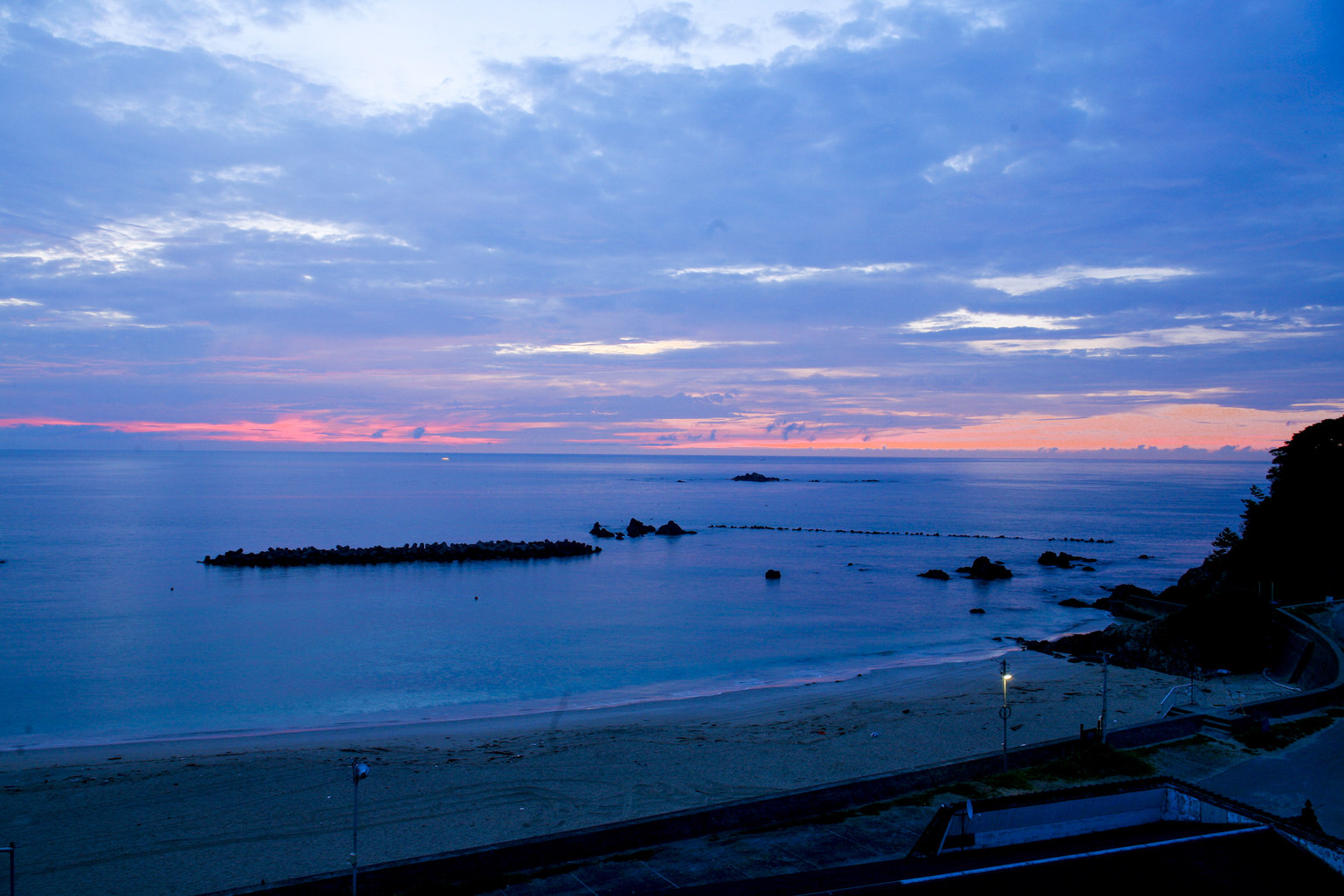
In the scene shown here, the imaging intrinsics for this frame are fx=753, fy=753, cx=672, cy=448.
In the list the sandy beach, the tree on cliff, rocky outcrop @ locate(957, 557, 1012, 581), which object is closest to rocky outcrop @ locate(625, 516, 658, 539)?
rocky outcrop @ locate(957, 557, 1012, 581)

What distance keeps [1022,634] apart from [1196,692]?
14.5 meters

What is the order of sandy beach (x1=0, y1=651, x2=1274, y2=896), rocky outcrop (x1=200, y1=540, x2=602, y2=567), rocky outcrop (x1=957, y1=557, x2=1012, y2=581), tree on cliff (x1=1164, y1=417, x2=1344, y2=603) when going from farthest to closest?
rocky outcrop (x1=200, y1=540, x2=602, y2=567), rocky outcrop (x1=957, y1=557, x2=1012, y2=581), tree on cliff (x1=1164, y1=417, x2=1344, y2=603), sandy beach (x1=0, y1=651, x2=1274, y2=896)

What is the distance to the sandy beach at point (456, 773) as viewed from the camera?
505 inches

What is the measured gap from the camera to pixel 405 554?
59.1m

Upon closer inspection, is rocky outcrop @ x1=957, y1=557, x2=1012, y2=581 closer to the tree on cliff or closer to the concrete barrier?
the tree on cliff

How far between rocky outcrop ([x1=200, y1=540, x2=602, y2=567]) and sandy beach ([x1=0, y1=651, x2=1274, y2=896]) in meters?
37.4

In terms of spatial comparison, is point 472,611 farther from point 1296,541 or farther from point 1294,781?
point 1296,541

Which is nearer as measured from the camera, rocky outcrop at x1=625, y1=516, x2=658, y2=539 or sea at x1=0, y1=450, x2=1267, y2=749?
sea at x1=0, y1=450, x2=1267, y2=749

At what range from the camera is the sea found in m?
26.4

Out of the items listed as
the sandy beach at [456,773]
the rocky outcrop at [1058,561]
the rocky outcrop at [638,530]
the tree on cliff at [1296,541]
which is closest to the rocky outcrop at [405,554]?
the rocky outcrop at [638,530]

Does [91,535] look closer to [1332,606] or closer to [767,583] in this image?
[767,583]

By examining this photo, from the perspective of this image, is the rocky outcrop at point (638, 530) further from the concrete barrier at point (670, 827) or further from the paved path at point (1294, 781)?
the paved path at point (1294, 781)

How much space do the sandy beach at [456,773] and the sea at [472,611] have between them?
12.3ft

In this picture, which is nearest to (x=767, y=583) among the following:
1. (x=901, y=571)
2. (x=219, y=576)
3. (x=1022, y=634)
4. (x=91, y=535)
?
(x=901, y=571)
